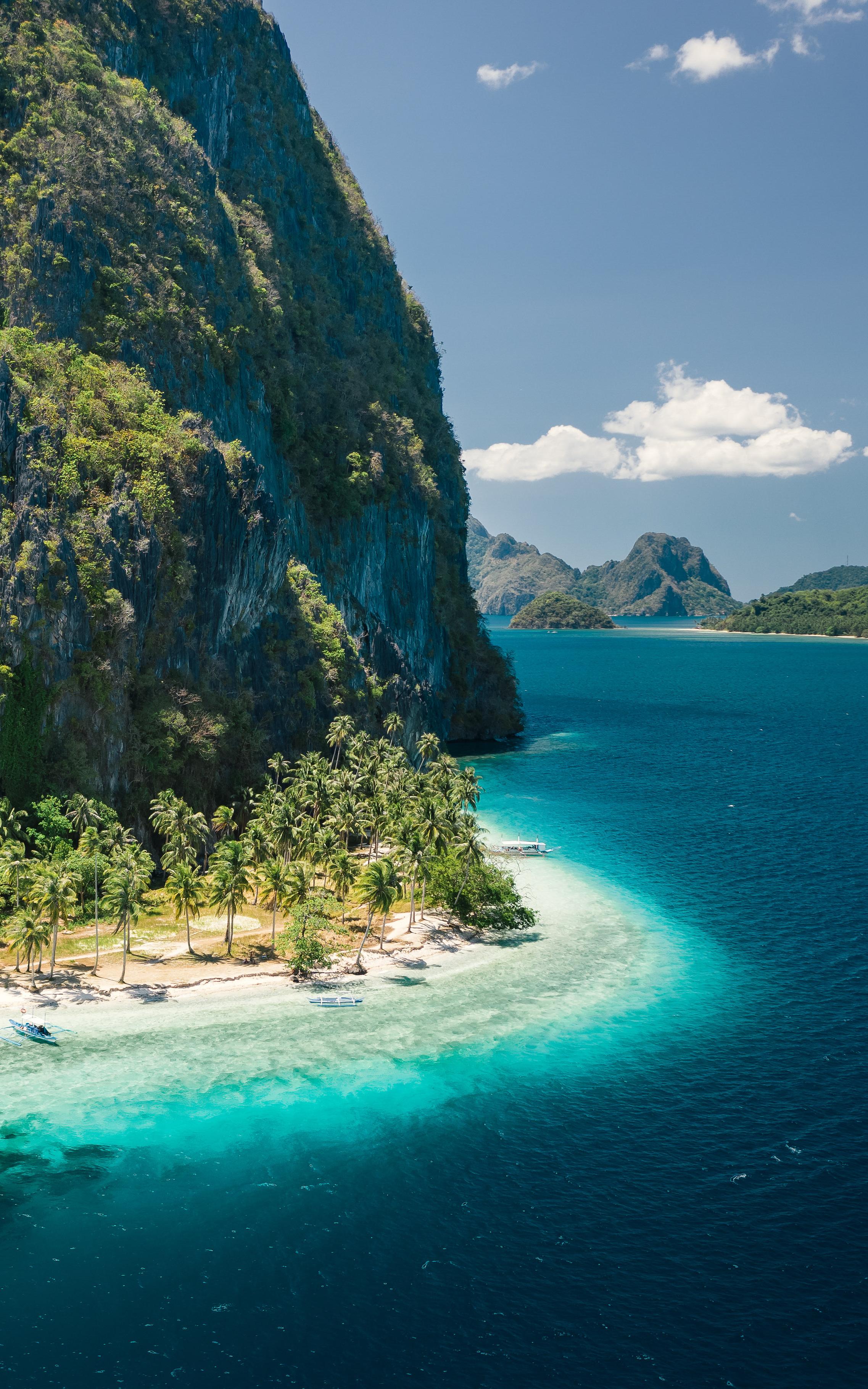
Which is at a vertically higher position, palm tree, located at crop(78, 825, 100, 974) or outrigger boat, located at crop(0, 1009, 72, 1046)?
palm tree, located at crop(78, 825, 100, 974)

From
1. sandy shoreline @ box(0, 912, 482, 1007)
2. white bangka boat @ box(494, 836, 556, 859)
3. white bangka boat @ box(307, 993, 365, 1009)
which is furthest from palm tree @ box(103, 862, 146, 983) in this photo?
white bangka boat @ box(494, 836, 556, 859)

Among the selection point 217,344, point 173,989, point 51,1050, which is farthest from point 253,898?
point 217,344

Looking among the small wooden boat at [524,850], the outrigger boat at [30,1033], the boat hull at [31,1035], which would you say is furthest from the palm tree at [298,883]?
the small wooden boat at [524,850]

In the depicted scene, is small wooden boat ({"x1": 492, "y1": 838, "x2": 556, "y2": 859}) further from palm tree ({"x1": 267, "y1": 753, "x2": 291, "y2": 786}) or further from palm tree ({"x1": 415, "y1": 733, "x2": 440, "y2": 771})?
palm tree ({"x1": 267, "y1": 753, "x2": 291, "y2": 786})

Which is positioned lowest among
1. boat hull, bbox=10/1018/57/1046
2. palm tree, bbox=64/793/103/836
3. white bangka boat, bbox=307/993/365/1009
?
white bangka boat, bbox=307/993/365/1009

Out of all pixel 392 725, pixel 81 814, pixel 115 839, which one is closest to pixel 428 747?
pixel 392 725

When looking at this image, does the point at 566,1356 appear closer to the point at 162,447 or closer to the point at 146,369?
the point at 162,447

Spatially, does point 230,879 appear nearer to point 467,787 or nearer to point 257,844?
point 257,844
